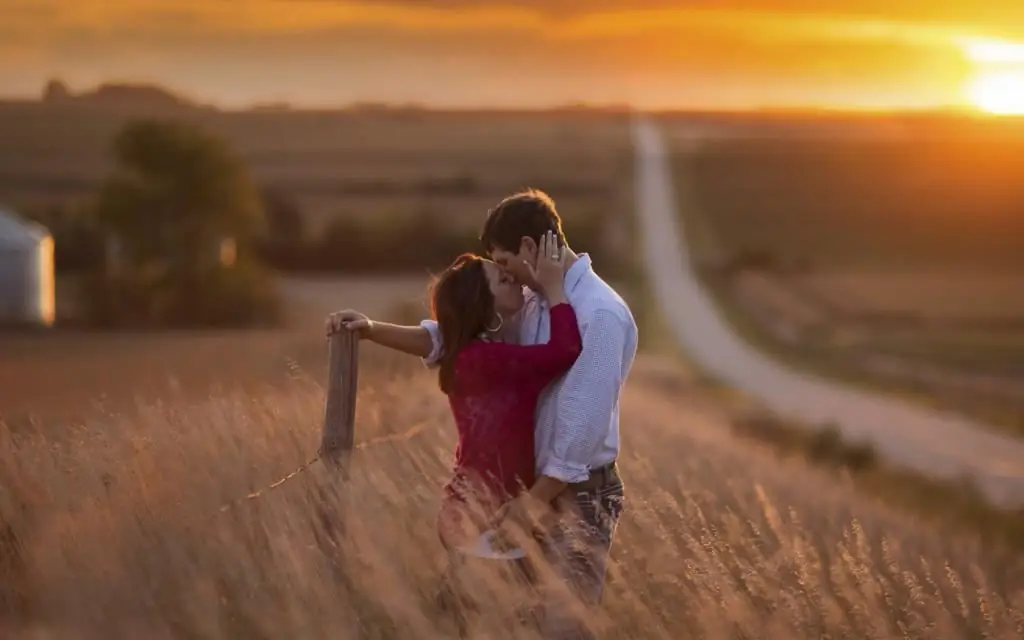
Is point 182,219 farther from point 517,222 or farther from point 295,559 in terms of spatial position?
point 517,222

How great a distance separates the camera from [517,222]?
4637 millimetres

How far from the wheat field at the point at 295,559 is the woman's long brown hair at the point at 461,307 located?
2.74 ft

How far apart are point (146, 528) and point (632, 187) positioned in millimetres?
139906

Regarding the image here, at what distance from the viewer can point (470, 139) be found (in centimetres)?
15012

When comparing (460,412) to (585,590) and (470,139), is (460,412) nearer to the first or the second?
(585,590)

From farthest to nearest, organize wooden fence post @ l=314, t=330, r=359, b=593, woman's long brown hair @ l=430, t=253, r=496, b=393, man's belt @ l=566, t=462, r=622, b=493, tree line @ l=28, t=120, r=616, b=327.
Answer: tree line @ l=28, t=120, r=616, b=327, wooden fence post @ l=314, t=330, r=359, b=593, man's belt @ l=566, t=462, r=622, b=493, woman's long brown hair @ l=430, t=253, r=496, b=393

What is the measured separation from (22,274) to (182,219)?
337 inches

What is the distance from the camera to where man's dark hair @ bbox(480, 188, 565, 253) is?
4.64 meters

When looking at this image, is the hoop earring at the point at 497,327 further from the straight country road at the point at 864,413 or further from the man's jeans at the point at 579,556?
the straight country road at the point at 864,413

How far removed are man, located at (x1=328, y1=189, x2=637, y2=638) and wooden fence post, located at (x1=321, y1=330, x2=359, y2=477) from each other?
0.40m

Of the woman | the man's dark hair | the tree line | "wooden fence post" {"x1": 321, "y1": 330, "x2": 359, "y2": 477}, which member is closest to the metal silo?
the tree line

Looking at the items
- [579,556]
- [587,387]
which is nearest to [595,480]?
[579,556]

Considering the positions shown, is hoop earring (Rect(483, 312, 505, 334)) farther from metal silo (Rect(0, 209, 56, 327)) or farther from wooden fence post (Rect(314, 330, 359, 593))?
metal silo (Rect(0, 209, 56, 327))

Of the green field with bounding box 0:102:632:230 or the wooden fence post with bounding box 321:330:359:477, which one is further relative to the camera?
the green field with bounding box 0:102:632:230
